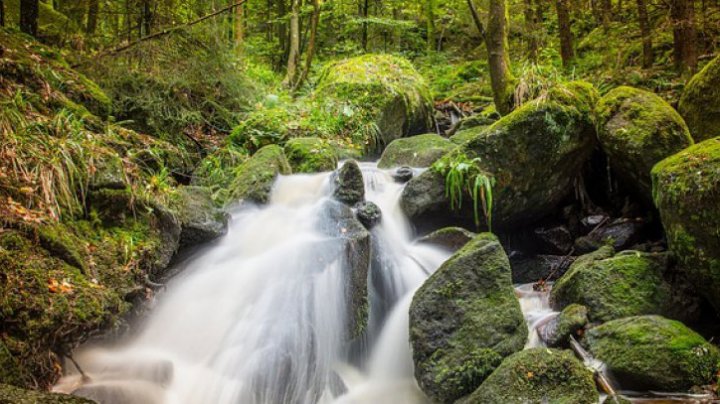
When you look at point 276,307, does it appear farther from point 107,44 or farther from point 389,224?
point 107,44

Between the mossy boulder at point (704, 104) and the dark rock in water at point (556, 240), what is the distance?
6.20 ft

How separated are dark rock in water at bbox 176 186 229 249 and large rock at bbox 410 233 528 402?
2.34 m

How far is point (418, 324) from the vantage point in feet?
13.5

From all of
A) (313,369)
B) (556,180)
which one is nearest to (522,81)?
(556,180)

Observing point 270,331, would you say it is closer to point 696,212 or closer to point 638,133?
point 696,212

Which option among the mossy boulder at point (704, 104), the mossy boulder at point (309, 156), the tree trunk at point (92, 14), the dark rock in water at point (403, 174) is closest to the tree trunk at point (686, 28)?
the mossy boulder at point (704, 104)

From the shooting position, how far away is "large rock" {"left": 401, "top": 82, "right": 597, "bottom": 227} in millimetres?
5941

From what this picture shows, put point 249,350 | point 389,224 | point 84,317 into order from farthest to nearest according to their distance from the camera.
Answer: point 389,224 < point 249,350 < point 84,317

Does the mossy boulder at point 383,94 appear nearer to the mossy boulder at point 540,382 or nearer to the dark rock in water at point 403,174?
the dark rock in water at point 403,174

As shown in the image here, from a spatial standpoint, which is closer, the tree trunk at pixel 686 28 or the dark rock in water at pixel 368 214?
the dark rock in water at pixel 368 214

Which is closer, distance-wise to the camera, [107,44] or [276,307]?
[276,307]

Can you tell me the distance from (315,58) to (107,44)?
34.5 ft

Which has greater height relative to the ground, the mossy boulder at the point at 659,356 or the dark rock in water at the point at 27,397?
the dark rock in water at the point at 27,397

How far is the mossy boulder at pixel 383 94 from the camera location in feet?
31.8
